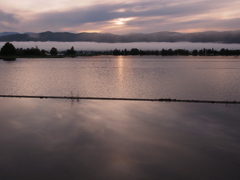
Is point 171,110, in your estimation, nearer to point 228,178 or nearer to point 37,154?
point 228,178

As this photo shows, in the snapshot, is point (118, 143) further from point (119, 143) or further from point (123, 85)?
point (123, 85)

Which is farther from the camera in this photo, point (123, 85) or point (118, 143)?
point (123, 85)

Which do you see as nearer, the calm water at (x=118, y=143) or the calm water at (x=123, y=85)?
the calm water at (x=118, y=143)

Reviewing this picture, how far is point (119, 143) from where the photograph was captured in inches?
617

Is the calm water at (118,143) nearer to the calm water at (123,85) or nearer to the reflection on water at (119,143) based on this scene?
the reflection on water at (119,143)

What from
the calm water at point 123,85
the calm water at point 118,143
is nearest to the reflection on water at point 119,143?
the calm water at point 118,143

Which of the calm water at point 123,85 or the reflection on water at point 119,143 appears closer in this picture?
the reflection on water at point 119,143

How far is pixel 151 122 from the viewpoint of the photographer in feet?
67.3

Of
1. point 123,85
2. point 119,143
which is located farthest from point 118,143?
point 123,85

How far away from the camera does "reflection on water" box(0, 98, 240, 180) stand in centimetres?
1195

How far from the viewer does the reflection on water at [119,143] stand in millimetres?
11946

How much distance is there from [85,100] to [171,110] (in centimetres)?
1178

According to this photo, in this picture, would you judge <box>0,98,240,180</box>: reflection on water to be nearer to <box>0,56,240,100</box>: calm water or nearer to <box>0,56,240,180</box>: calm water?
<box>0,56,240,180</box>: calm water

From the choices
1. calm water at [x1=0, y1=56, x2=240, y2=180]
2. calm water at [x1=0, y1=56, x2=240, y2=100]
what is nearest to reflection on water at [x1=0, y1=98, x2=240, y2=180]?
calm water at [x1=0, y1=56, x2=240, y2=180]
